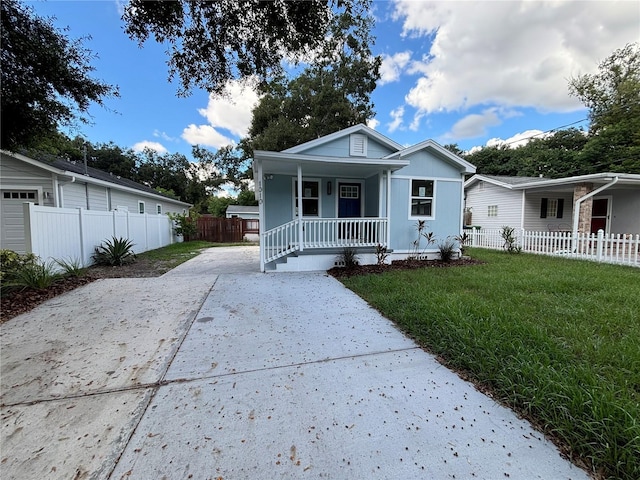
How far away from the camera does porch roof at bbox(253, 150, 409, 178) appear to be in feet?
22.1

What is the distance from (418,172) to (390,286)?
4.76 m

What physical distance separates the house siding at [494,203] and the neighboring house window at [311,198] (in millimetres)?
10208

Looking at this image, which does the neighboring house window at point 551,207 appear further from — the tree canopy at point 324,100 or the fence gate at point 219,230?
the fence gate at point 219,230

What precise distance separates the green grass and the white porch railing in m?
2.12

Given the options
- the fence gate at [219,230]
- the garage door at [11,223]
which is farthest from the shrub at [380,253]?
the fence gate at [219,230]

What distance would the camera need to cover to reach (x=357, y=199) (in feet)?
30.7

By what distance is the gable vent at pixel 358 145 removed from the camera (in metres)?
8.79

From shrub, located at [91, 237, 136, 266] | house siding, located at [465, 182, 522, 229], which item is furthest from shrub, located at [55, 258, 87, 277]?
house siding, located at [465, 182, 522, 229]

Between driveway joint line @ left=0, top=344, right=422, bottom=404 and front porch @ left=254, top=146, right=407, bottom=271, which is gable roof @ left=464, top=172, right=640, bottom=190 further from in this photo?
driveway joint line @ left=0, top=344, right=422, bottom=404

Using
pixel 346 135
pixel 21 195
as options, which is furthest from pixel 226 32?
pixel 21 195

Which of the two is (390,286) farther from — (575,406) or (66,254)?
(66,254)

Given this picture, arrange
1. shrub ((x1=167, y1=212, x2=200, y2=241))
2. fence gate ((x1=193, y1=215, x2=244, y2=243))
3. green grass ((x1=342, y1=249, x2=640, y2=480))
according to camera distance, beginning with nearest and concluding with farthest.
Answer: green grass ((x1=342, y1=249, x2=640, y2=480)) < shrub ((x1=167, y1=212, x2=200, y2=241)) < fence gate ((x1=193, y1=215, x2=244, y2=243))

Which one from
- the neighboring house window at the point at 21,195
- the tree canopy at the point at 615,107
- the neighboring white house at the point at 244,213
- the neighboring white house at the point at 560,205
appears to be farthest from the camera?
the neighboring white house at the point at 244,213

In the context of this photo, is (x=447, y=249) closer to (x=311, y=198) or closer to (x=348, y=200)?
(x=348, y=200)
